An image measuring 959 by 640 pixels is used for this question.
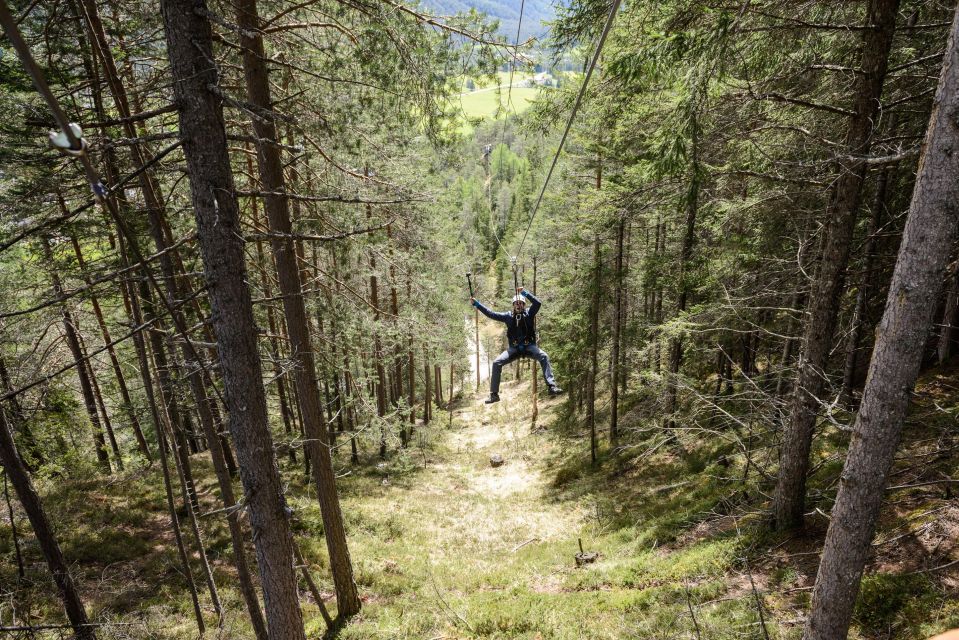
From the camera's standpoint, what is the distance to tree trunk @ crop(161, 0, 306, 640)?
122 inches

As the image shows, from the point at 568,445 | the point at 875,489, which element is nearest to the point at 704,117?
the point at 875,489

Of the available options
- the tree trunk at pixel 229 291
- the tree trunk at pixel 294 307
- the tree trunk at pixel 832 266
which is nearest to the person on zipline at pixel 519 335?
the tree trunk at pixel 294 307

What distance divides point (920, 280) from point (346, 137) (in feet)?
23.4

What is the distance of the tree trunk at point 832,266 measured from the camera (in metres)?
4.89

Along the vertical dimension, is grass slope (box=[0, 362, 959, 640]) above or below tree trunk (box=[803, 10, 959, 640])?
below

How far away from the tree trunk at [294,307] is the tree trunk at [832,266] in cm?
678

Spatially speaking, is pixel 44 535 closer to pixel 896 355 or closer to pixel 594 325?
pixel 896 355

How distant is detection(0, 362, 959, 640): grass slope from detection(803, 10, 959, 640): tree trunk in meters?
0.41

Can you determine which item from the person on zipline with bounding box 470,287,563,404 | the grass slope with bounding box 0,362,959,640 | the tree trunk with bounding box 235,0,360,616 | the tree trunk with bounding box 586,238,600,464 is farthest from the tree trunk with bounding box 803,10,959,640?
the tree trunk with bounding box 586,238,600,464

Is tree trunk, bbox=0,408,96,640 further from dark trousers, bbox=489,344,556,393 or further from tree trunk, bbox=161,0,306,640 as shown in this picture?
dark trousers, bbox=489,344,556,393

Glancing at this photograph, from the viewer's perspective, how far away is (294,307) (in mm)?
6707

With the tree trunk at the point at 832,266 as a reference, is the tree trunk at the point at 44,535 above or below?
below

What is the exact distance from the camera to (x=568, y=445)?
2056cm

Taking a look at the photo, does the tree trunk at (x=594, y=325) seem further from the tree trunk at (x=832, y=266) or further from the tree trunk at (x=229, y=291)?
the tree trunk at (x=229, y=291)
